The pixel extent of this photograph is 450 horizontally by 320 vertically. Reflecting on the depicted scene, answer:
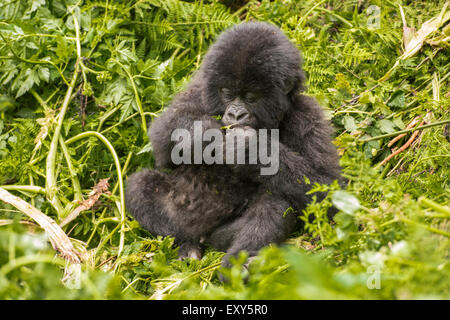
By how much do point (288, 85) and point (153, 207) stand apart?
1266 millimetres

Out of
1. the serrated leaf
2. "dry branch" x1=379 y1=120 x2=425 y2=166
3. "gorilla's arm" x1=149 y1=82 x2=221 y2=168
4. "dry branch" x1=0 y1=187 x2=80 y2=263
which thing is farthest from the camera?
the serrated leaf

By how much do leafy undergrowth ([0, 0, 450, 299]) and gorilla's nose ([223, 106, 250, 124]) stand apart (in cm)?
61

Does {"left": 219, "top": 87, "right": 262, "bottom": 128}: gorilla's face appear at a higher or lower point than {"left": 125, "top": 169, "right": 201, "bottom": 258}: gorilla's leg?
higher

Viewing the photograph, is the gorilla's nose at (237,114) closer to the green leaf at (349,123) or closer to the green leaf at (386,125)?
the green leaf at (349,123)

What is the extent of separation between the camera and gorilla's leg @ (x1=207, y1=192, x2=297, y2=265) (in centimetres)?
291

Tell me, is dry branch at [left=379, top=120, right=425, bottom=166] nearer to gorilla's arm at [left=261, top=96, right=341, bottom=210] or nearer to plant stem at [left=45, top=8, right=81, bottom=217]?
gorilla's arm at [left=261, top=96, right=341, bottom=210]

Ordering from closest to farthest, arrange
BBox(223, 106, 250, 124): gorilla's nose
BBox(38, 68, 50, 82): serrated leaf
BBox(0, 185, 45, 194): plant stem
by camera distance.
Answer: BBox(223, 106, 250, 124): gorilla's nose, BBox(0, 185, 45, 194): plant stem, BBox(38, 68, 50, 82): serrated leaf

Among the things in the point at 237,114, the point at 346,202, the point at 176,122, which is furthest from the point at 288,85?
the point at 346,202

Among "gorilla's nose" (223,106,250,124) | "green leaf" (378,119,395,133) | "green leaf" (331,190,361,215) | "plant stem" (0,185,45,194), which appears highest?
"gorilla's nose" (223,106,250,124)

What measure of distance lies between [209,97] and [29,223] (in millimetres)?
1404

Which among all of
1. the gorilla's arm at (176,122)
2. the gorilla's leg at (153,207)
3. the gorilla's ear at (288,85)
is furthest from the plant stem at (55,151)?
the gorilla's ear at (288,85)

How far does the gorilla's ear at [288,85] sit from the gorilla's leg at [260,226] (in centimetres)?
69

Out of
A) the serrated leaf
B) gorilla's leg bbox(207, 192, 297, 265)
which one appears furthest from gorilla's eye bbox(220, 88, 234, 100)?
the serrated leaf
